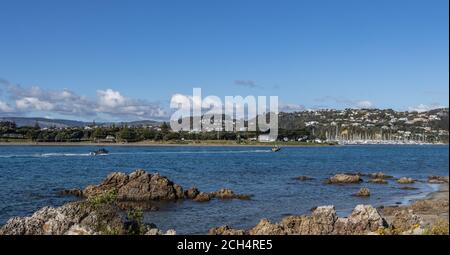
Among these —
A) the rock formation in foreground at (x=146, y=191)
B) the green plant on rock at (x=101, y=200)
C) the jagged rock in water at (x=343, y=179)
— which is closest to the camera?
the green plant on rock at (x=101, y=200)

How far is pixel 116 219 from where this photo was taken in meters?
17.1

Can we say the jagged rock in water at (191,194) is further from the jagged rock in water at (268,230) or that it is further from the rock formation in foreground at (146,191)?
the jagged rock in water at (268,230)

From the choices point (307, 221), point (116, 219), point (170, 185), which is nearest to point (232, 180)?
point (170, 185)

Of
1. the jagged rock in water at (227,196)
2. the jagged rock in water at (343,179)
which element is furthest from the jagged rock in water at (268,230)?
the jagged rock in water at (343,179)

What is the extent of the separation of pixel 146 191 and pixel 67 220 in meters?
31.7

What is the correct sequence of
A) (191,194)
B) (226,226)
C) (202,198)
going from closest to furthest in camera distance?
1. (226,226)
2. (202,198)
3. (191,194)

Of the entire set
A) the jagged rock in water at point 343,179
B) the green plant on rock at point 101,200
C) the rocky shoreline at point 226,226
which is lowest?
the jagged rock in water at point 343,179

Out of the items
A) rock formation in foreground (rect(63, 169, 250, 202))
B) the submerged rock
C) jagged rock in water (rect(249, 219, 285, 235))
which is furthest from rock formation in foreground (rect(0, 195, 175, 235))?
rock formation in foreground (rect(63, 169, 250, 202))

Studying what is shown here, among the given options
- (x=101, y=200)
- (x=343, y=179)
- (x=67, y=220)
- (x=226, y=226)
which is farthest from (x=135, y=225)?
(x=343, y=179)

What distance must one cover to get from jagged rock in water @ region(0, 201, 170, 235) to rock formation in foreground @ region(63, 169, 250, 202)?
28882mm

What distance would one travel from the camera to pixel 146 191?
47.7 meters

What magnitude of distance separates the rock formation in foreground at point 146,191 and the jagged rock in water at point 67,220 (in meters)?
28.9

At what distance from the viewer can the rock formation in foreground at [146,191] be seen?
47.1m

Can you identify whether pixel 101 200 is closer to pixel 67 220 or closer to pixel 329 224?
pixel 67 220
